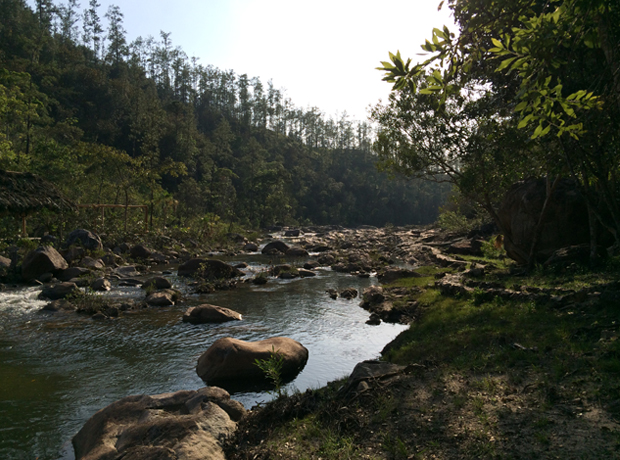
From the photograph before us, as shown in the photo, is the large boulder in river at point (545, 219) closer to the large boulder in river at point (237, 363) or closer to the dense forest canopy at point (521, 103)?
the dense forest canopy at point (521, 103)

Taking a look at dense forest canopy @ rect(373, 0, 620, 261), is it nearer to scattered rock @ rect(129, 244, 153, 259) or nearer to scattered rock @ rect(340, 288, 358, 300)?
scattered rock @ rect(340, 288, 358, 300)

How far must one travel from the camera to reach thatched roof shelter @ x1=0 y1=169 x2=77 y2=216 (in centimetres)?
1238

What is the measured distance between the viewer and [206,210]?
51.6 m

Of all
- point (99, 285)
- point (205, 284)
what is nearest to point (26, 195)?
point (99, 285)

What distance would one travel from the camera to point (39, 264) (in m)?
16.6

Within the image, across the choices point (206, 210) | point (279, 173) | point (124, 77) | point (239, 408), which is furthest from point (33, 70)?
point (239, 408)

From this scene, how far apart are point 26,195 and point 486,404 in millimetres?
13960

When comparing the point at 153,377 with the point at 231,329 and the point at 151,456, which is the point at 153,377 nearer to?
the point at 231,329

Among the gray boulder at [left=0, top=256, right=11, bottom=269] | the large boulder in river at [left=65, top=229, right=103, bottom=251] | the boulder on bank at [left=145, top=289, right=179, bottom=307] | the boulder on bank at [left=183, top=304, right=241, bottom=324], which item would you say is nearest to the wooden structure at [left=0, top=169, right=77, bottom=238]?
the boulder on bank at [left=145, top=289, right=179, bottom=307]

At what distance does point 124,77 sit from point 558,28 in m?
87.9

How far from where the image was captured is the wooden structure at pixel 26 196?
12.4 m

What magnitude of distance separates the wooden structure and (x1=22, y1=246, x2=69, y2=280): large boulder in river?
3.79 metres

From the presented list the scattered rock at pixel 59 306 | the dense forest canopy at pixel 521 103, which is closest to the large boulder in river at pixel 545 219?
the dense forest canopy at pixel 521 103

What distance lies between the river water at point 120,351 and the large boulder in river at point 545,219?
18.7 feet
